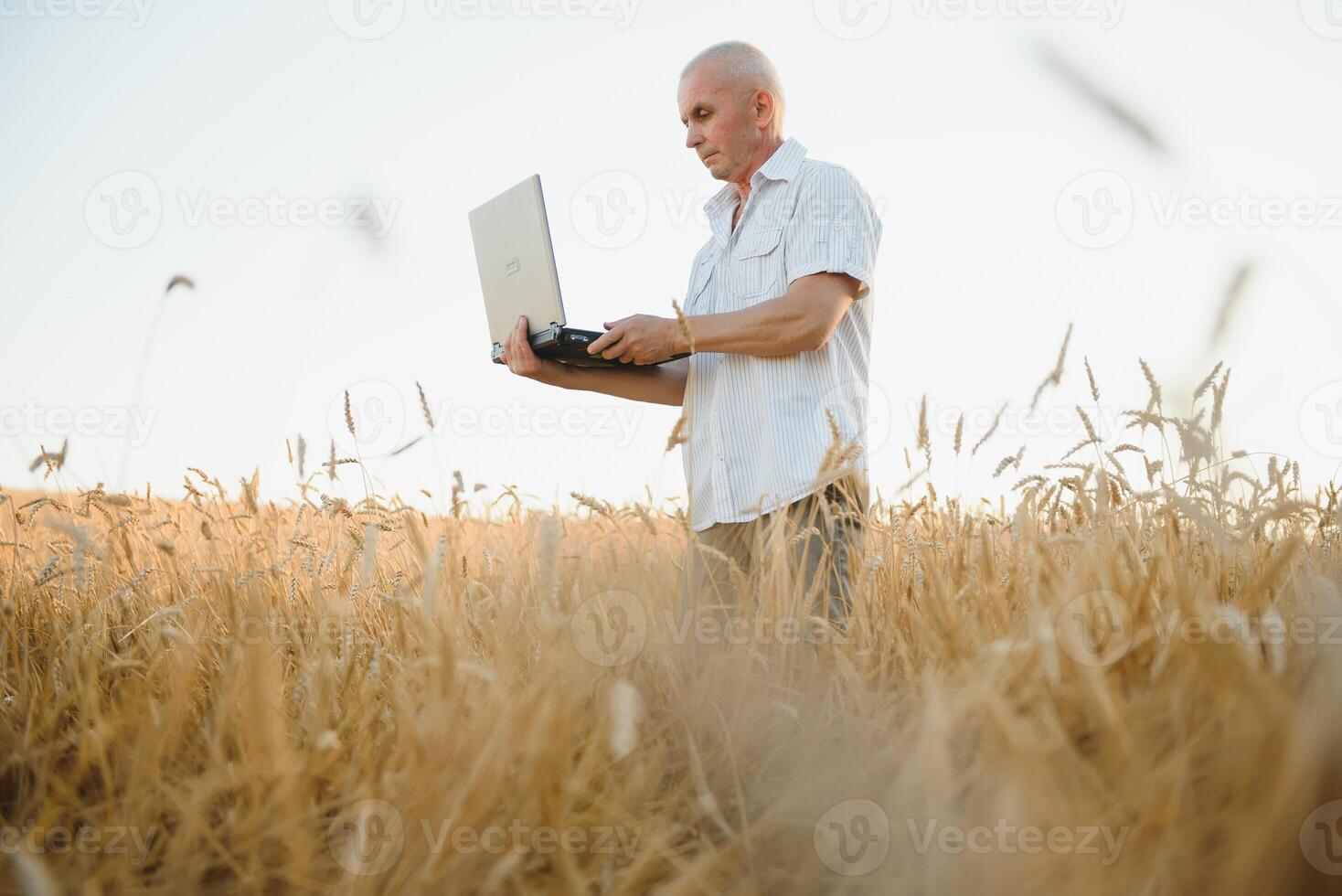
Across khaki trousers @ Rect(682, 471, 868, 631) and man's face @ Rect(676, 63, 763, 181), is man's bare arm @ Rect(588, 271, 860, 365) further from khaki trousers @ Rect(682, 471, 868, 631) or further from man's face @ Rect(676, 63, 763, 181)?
man's face @ Rect(676, 63, 763, 181)

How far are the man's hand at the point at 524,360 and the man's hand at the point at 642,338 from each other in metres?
0.24

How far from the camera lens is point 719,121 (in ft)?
8.76

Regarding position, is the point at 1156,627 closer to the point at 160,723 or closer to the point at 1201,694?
the point at 1201,694

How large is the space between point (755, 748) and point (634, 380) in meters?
1.52

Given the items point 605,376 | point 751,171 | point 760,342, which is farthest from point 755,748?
point 751,171

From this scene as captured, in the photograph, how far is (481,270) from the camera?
2738mm

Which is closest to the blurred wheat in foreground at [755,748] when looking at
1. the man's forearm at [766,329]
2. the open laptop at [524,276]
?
the man's forearm at [766,329]

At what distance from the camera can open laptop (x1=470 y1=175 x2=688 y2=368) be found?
243 centimetres

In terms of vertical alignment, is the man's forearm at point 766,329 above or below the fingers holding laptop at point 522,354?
below

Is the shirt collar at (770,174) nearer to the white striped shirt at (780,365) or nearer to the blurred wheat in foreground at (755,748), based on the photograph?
the white striped shirt at (780,365)

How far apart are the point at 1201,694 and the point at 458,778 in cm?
103

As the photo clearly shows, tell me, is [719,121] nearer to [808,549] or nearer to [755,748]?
[808,549]

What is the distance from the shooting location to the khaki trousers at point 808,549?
1.90m

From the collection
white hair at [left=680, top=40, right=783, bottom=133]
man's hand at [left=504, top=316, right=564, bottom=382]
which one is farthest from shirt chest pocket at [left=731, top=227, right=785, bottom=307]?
man's hand at [left=504, top=316, right=564, bottom=382]
